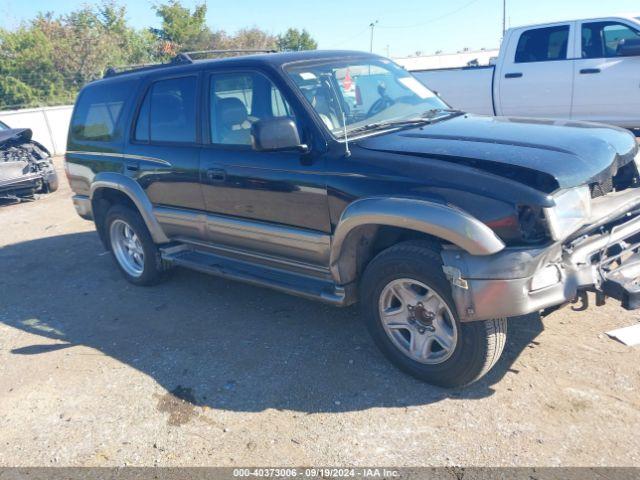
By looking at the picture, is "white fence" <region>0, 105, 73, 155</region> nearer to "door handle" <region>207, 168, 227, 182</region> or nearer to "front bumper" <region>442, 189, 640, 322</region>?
"door handle" <region>207, 168, 227, 182</region>

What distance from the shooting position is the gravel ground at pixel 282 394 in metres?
2.89

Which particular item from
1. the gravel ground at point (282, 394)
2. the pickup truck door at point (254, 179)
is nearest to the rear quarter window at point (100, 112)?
the pickup truck door at point (254, 179)

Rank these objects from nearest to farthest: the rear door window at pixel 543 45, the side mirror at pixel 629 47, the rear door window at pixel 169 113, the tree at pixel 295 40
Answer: the rear door window at pixel 169 113, the side mirror at pixel 629 47, the rear door window at pixel 543 45, the tree at pixel 295 40

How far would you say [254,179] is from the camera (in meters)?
3.94

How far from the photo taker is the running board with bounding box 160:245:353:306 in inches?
143

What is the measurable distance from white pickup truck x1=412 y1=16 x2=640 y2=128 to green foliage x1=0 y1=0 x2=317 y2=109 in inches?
873

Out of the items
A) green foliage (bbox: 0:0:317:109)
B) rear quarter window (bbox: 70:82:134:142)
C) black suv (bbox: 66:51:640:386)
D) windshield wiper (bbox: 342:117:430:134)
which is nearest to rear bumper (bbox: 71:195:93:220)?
rear quarter window (bbox: 70:82:134:142)

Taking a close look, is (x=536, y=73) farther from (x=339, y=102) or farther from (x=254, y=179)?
(x=254, y=179)

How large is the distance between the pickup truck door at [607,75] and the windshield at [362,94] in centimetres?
429

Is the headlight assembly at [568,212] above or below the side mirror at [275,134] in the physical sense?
below

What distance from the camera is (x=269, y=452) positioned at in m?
2.95

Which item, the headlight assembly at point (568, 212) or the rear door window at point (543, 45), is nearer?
the headlight assembly at point (568, 212)

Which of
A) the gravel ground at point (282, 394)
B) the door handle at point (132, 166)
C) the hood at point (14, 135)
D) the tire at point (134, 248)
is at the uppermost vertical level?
the door handle at point (132, 166)

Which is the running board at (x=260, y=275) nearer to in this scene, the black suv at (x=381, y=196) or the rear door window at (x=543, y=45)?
the black suv at (x=381, y=196)
